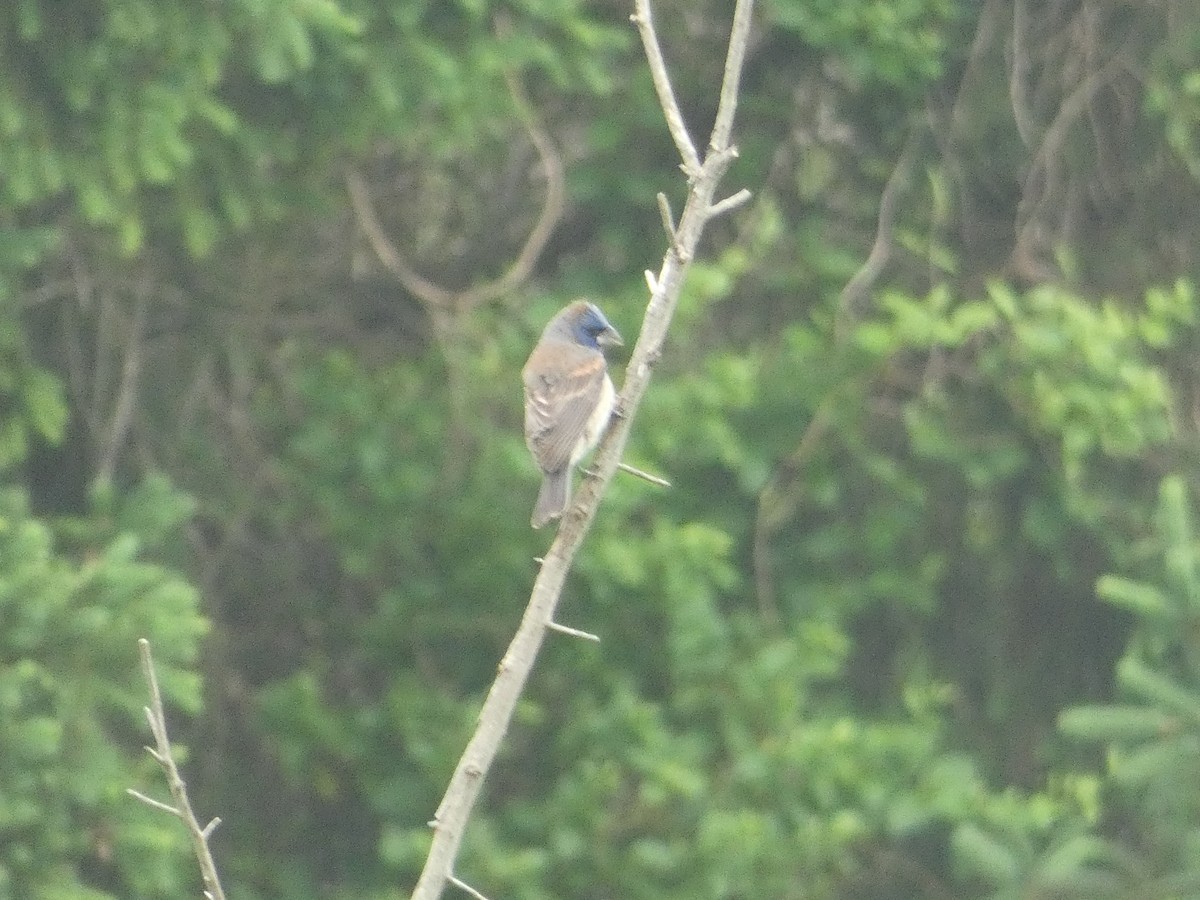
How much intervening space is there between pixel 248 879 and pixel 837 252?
275 cm

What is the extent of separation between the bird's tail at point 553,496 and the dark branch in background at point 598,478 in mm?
1308

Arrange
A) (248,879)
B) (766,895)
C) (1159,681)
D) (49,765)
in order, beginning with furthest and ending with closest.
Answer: (248,879), (766,895), (1159,681), (49,765)

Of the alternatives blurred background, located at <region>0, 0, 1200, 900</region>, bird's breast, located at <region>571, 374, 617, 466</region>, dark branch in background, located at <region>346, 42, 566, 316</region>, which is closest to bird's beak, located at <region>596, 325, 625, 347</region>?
bird's breast, located at <region>571, 374, 617, 466</region>

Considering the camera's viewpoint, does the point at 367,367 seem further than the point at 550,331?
Yes

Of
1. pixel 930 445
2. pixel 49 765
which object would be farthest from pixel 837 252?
pixel 49 765

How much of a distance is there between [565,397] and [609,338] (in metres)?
0.28

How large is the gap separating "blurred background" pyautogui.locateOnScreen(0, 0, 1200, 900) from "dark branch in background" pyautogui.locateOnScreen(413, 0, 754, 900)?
7.91ft

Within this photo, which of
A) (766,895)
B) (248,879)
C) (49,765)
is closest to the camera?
(49,765)

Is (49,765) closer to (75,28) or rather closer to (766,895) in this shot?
(75,28)

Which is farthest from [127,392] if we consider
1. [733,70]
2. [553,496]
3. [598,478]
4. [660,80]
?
[733,70]

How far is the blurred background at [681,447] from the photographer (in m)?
5.70

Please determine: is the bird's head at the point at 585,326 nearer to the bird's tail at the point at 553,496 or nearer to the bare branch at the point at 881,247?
the bird's tail at the point at 553,496

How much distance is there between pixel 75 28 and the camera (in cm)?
496

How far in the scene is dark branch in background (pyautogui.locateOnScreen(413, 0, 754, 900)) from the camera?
260cm
